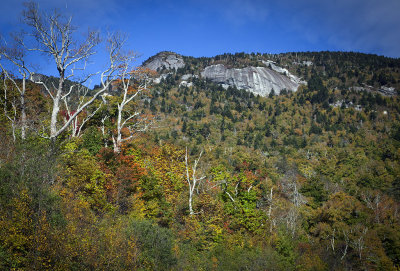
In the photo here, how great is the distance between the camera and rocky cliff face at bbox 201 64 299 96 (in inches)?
7293

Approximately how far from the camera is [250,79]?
605 feet

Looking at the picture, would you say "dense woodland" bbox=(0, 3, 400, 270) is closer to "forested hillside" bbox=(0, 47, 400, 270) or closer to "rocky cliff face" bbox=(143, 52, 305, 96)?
"forested hillside" bbox=(0, 47, 400, 270)

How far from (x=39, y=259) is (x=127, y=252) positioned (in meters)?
3.39

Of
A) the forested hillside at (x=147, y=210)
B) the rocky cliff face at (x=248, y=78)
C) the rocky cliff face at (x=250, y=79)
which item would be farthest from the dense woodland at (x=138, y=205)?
the rocky cliff face at (x=248, y=78)

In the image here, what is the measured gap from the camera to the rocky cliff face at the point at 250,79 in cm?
18525

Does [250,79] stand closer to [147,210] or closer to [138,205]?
[147,210]

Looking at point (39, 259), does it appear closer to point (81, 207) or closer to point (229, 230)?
point (81, 207)

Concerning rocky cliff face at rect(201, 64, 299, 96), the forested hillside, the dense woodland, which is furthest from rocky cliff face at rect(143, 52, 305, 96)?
the forested hillside

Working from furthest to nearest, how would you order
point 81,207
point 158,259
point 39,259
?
1. point 158,259
2. point 81,207
3. point 39,259

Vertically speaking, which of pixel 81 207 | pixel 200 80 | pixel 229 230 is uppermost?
pixel 200 80

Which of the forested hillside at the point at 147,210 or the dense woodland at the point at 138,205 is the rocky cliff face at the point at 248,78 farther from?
the forested hillside at the point at 147,210

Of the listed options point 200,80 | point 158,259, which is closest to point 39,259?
point 158,259

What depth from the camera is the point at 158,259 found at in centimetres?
1198

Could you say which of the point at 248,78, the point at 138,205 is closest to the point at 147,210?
the point at 138,205
